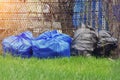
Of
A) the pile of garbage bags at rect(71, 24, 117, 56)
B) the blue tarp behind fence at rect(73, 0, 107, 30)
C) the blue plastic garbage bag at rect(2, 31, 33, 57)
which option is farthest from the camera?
the blue tarp behind fence at rect(73, 0, 107, 30)

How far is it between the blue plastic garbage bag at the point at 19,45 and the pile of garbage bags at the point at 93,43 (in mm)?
1085

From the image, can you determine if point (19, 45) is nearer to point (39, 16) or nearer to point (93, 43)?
point (39, 16)

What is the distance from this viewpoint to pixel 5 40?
9.98 meters

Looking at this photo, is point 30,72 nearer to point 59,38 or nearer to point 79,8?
point 59,38

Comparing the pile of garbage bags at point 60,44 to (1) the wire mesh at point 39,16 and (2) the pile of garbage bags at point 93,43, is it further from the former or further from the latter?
(1) the wire mesh at point 39,16

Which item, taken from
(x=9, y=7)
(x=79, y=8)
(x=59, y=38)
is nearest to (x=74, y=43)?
(x=59, y=38)

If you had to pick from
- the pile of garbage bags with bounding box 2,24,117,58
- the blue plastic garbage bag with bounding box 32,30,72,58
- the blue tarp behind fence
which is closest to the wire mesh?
the blue tarp behind fence

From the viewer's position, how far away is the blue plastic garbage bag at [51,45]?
9484 millimetres

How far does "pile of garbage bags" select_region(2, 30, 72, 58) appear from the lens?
31.2ft

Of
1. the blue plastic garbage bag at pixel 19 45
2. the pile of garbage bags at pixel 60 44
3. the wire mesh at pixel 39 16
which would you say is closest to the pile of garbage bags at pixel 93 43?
the pile of garbage bags at pixel 60 44

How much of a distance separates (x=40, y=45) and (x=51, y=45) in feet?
0.88

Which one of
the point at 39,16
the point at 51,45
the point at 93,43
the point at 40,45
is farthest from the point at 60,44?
the point at 39,16

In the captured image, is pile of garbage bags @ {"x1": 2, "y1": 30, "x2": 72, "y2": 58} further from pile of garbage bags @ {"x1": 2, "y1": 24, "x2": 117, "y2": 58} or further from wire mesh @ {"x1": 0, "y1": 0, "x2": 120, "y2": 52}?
wire mesh @ {"x1": 0, "y1": 0, "x2": 120, "y2": 52}

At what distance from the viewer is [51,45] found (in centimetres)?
960
